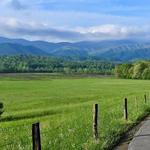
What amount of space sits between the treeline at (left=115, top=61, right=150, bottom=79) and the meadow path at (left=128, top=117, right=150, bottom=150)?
14593cm

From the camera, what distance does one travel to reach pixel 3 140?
1574cm

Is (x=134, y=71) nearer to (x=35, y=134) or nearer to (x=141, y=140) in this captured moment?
(x=141, y=140)

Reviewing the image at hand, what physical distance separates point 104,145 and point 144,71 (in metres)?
152

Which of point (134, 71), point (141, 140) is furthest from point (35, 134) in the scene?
point (134, 71)

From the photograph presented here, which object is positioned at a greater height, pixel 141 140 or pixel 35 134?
pixel 35 134

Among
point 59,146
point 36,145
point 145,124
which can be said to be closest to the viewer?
point 36,145

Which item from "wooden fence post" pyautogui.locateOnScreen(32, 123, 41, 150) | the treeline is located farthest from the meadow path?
the treeline

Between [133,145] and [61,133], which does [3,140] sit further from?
[133,145]

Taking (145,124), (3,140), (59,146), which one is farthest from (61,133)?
(145,124)

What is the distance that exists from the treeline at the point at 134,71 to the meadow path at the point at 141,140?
14593 cm

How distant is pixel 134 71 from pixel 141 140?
15287cm

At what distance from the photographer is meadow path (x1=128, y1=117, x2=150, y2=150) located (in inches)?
537

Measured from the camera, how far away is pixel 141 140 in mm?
15070

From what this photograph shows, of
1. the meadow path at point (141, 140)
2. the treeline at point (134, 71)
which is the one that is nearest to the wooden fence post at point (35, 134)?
the meadow path at point (141, 140)
